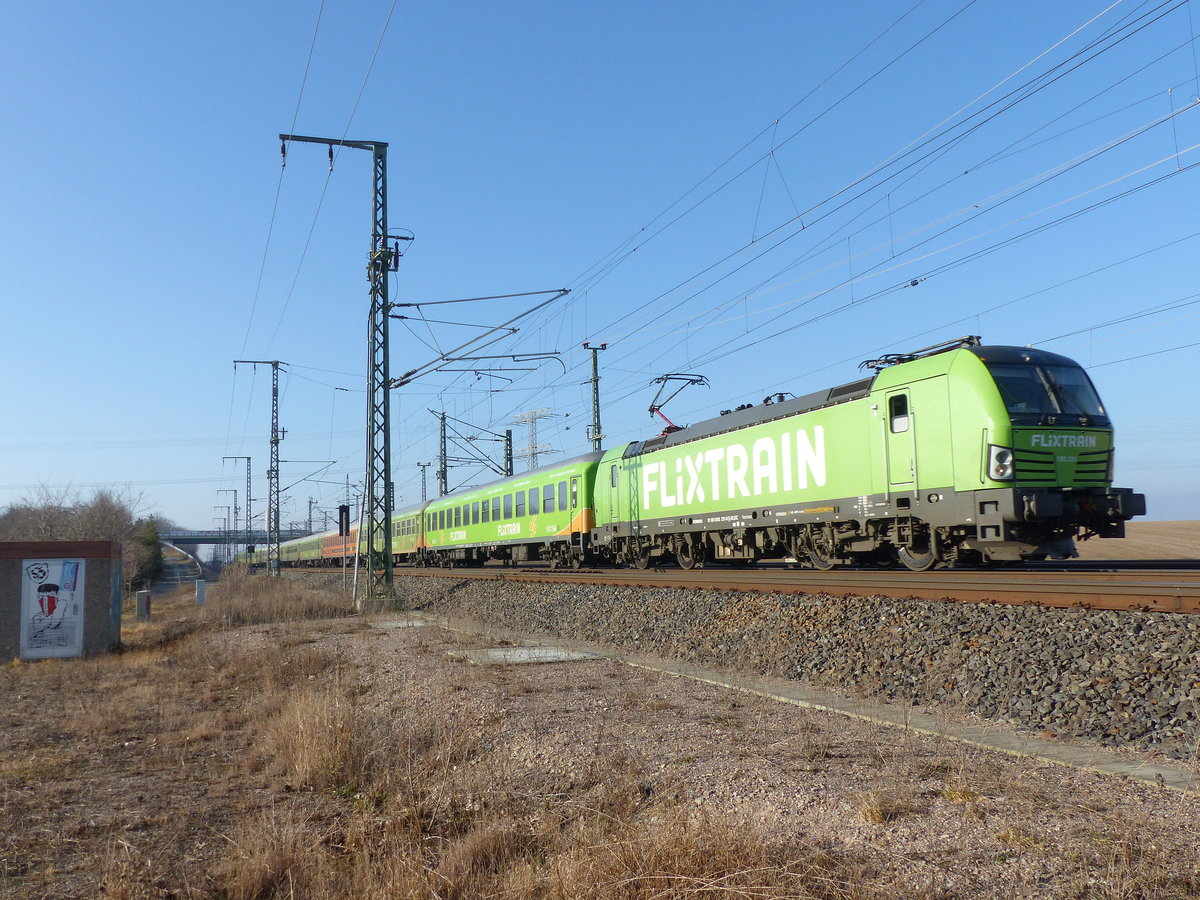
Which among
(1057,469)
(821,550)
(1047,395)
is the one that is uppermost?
(1047,395)

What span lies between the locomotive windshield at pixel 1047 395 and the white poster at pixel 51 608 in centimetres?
1765

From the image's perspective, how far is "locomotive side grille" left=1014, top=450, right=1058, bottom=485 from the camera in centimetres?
1254

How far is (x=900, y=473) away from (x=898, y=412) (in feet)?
3.37

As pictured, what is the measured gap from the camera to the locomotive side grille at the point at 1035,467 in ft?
41.1

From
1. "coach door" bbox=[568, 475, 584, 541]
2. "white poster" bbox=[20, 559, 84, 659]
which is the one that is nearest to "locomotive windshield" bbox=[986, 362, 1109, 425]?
"coach door" bbox=[568, 475, 584, 541]

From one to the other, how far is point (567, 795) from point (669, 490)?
1663 centimetres

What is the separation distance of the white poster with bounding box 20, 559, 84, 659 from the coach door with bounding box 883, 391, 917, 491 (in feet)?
52.4

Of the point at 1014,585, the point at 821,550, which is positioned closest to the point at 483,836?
the point at 1014,585

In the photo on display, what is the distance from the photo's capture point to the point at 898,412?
1477 centimetres

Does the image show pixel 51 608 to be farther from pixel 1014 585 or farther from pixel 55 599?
pixel 1014 585

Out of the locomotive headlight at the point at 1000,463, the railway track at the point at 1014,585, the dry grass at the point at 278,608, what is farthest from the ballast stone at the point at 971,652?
the dry grass at the point at 278,608

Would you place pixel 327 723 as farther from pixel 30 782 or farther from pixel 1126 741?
pixel 1126 741

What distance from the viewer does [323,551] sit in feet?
206

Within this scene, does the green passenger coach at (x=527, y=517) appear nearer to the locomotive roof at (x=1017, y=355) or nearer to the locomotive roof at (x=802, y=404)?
the locomotive roof at (x=802, y=404)
